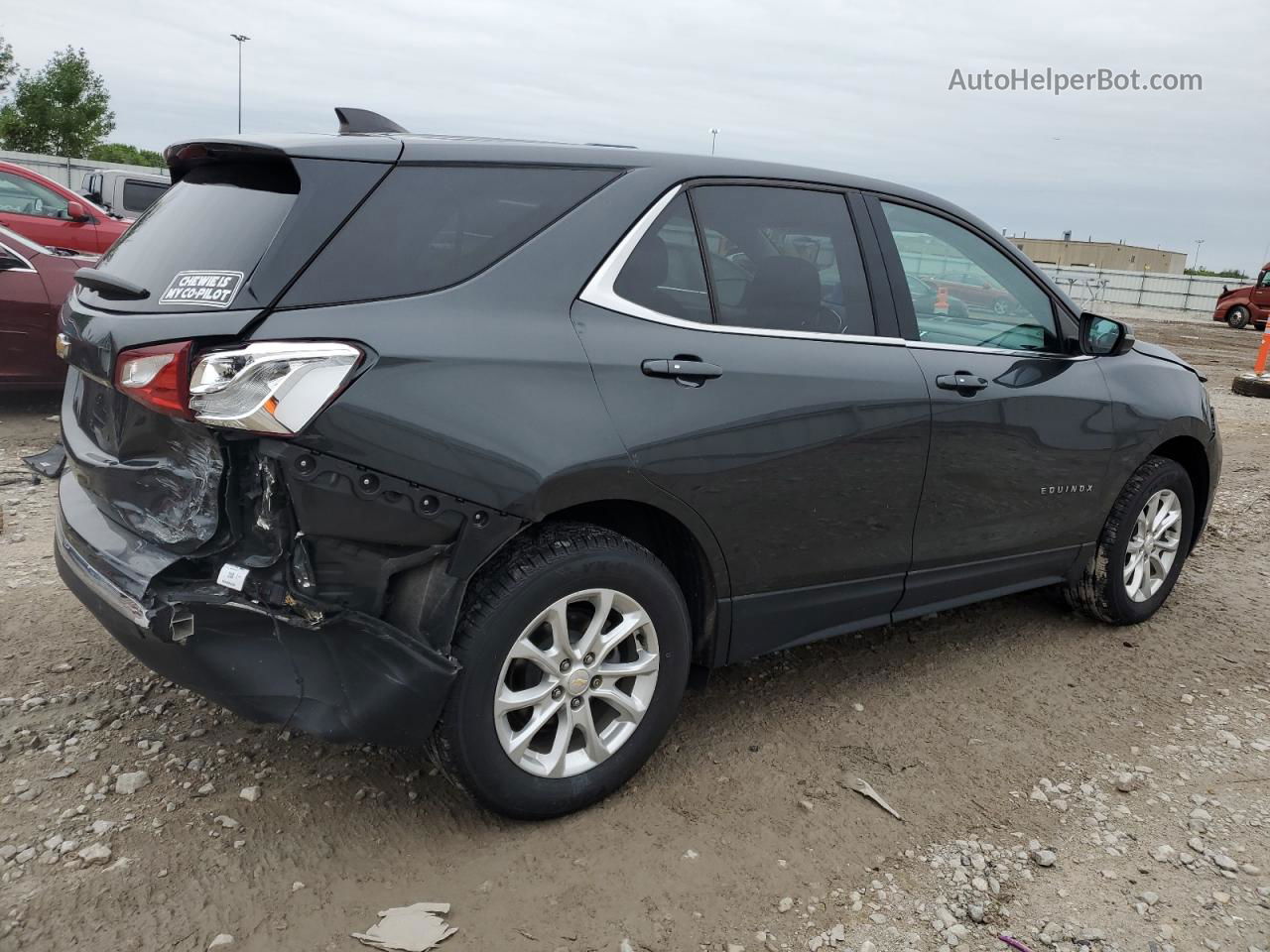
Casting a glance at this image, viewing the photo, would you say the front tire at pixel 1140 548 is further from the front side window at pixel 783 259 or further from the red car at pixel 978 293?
the front side window at pixel 783 259

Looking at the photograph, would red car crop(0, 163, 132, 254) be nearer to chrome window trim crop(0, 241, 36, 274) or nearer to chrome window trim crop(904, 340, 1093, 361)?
chrome window trim crop(0, 241, 36, 274)

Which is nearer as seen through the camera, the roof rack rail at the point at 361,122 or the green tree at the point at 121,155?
the roof rack rail at the point at 361,122

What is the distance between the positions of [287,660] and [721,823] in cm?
129

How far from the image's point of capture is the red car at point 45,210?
11.1 metres

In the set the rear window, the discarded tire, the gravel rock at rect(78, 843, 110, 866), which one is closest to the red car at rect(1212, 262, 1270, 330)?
the discarded tire

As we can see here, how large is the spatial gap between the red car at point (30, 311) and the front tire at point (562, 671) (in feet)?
17.1

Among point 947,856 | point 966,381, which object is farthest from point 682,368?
point 947,856

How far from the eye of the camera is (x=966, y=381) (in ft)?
11.6

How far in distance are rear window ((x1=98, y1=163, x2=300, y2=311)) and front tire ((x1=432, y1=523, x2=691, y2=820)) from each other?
927 millimetres

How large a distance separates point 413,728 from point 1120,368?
127 inches

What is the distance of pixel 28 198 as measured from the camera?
1130 centimetres

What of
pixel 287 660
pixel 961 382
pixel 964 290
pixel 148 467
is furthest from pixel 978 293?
pixel 148 467

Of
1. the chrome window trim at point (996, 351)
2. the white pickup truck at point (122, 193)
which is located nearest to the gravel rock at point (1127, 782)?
the chrome window trim at point (996, 351)

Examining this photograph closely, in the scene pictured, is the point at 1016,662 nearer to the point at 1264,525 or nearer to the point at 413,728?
the point at 413,728
